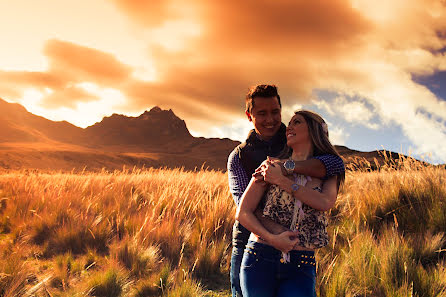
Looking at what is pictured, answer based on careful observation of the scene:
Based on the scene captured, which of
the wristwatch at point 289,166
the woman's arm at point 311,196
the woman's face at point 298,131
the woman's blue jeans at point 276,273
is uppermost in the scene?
the woman's face at point 298,131

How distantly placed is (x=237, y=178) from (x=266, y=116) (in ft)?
1.83

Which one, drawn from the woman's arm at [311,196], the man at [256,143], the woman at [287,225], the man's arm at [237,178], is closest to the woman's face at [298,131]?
the woman at [287,225]

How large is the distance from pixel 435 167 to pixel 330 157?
6.42 metres

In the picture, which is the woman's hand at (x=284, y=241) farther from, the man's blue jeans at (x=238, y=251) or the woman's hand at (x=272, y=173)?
the man's blue jeans at (x=238, y=251)

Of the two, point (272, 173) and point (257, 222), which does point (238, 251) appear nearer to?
point (257, 222)

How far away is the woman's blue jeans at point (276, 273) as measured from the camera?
5.83ft

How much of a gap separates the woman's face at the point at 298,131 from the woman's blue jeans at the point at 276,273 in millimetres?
674

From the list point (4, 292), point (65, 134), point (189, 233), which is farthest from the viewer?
point (65, 134)

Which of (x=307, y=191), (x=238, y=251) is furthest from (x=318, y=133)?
(x=238, y=251)


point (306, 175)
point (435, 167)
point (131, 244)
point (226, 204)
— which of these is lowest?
point (131, 244)

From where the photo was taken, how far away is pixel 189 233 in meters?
4.66

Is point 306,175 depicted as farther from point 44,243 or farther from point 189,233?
point 44,243

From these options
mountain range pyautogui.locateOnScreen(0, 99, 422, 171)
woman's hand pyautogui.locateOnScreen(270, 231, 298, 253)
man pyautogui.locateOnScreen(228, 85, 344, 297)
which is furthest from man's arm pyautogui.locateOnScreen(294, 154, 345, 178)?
mountain range pyautogui.locateOnScreen(0, 99, 422, 171)

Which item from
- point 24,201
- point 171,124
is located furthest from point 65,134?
point 24,201
